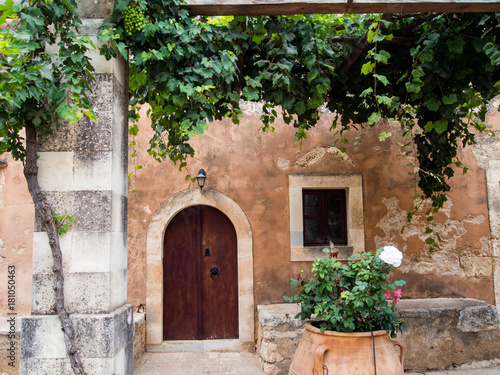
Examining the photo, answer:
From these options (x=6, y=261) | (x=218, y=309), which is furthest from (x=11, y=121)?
(x=218, y=309)

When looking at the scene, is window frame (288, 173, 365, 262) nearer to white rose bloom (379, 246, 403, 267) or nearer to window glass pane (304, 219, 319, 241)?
window glass pane (304, 219, 319, 241)

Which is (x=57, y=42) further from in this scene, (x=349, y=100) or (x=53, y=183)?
(x=349, y=100)

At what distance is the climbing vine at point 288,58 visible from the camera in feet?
7.97

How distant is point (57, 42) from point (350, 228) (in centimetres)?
384

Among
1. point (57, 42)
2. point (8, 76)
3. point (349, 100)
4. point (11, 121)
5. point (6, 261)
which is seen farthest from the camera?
point (6, 261)

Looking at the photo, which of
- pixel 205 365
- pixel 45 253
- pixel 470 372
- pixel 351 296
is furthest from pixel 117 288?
pixel 470 372

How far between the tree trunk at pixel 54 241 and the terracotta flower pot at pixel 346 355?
1.28 m

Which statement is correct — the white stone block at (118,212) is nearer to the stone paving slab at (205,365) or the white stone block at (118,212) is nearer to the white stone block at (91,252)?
the white stone block at (91,252)

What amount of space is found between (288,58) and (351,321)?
1925 mm

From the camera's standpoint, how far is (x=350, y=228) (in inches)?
198

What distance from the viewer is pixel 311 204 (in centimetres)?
518

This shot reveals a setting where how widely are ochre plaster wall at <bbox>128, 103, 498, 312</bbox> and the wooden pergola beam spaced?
263cm

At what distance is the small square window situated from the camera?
5.14 metres

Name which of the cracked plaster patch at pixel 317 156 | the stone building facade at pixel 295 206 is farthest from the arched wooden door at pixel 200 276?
the cracked plaster patch at pixel 317 156
